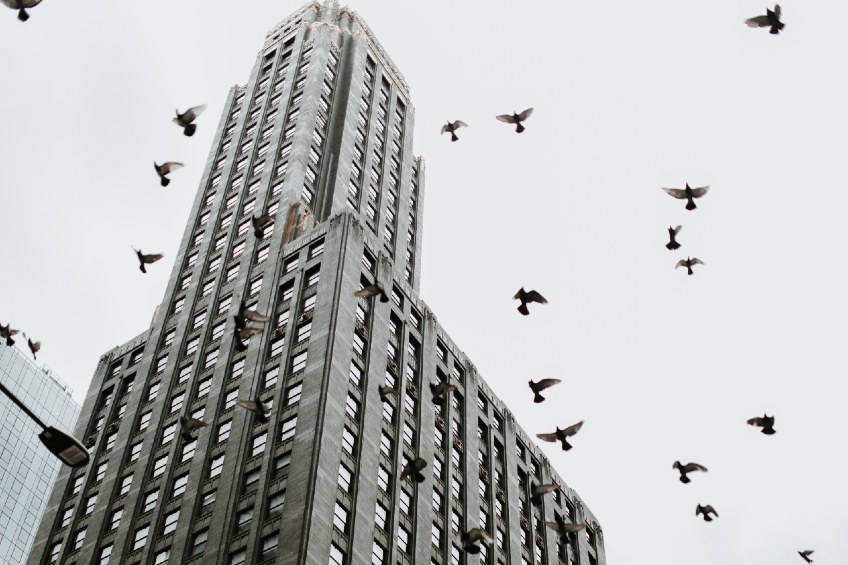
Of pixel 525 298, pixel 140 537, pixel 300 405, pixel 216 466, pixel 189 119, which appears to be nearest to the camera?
pixel 189 119

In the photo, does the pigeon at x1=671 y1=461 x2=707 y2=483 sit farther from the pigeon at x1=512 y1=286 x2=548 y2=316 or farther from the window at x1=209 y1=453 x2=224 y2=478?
the window at x1=209 y1=453 x2=224 y2=478

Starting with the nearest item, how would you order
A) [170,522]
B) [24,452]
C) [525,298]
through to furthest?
[525,298] → [170,522] → [24,452]

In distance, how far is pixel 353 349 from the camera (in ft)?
181

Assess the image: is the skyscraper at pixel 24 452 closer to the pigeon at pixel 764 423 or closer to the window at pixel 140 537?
the window at pixel 140 537

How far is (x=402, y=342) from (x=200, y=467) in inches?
586

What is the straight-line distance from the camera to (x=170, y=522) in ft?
163

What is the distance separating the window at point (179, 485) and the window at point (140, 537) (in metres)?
1.97

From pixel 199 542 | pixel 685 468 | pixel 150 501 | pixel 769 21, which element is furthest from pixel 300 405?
pixel 769 21

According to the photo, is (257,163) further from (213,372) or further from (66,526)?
(66,526)

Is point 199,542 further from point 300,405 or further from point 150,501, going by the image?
point 300,405

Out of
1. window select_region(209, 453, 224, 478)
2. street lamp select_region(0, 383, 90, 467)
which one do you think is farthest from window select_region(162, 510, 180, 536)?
street lamp select_region(0, 383, 90, 467)

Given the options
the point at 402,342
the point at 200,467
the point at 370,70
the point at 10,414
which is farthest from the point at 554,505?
the point at 10,414

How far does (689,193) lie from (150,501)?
34414 mm

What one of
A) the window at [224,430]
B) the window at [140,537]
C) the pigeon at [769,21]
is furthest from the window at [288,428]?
the pigeon at [769,21]
